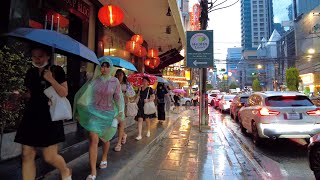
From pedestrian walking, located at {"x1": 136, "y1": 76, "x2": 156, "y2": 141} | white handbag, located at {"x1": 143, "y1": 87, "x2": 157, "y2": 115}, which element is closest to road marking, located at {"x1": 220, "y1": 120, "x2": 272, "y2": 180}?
white handbag, located at {"x1": 143, "y1": 87, "x2": 157, "y2": 115}

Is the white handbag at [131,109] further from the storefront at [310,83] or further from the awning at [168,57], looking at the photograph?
the storefront at [310,83]

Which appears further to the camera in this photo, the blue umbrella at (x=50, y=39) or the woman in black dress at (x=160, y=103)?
the woman in black dress at (x=160, y=103)

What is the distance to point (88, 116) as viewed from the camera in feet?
14.9

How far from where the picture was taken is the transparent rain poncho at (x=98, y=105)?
4531 mm

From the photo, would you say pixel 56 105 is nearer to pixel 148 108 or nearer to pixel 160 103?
pixel 148 108

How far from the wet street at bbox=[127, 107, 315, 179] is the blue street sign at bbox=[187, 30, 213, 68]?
297cm

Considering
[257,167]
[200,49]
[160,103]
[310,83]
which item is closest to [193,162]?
[257,167]

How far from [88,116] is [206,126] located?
766 centimetres

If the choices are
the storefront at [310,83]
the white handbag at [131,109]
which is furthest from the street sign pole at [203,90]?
the storefront at [310,83]

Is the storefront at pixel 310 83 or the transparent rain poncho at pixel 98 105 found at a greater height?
the storefront at pixel 310 83

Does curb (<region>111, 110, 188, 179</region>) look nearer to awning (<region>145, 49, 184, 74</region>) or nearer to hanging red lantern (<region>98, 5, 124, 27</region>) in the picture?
hanging red lantern (<region>98, 5, 124, 27</region>)

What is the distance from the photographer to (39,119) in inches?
138

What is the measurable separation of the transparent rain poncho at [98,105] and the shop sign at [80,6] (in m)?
4.21

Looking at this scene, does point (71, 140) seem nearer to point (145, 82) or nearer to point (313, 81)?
point (145, 82)
